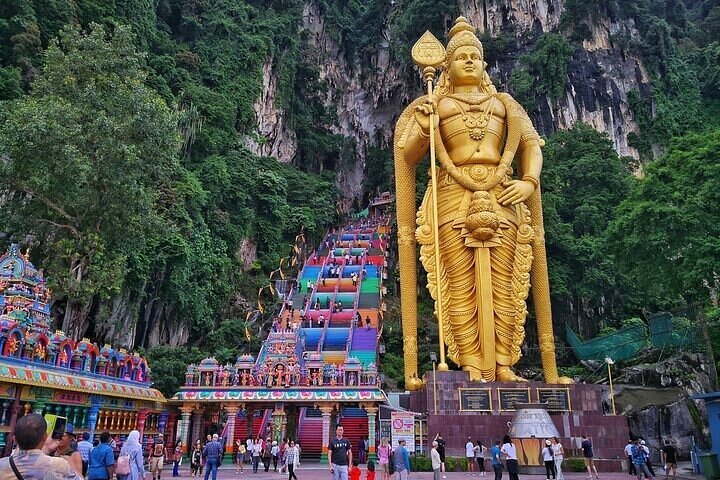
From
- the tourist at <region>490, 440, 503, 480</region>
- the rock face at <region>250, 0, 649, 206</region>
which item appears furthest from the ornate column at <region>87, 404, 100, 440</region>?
the rock face at <region>250, 0, 649, 206</region>

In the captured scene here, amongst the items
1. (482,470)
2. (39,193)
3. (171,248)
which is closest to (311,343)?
(171,248)

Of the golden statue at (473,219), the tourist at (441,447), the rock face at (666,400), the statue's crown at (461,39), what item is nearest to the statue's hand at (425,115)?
the golden statue at (473,219)

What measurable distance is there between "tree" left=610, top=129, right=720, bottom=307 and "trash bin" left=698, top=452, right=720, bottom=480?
10.1 ft

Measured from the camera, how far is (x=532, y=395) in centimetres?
890

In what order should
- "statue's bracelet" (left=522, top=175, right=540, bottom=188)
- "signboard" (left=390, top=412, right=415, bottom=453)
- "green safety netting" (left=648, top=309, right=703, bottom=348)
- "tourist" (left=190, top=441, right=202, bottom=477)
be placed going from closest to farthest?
"signboard" (left=390, top=412, right=415, bottom=453) → "tourist" (left=190, top=441, right=202, bottom=477) → "statue's bracelet" (left=522, top=175, right=540, bottom=188) → "green safety netting" (left=648, top=309, right=703, bottom=348)

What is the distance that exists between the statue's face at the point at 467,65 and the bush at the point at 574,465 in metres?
6.67

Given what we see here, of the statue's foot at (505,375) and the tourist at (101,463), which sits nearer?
the tourist at (101,463)

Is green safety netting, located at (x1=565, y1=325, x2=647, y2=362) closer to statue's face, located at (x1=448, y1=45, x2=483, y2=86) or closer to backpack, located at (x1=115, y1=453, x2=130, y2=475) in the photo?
statue's face, located at (x1=448, y1=45, x2=483, y2=86)

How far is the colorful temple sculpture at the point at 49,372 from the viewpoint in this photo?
7504 mm

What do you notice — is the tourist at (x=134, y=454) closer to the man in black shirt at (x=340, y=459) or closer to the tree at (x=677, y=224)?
the man in black shirt at (x=340, y=459)

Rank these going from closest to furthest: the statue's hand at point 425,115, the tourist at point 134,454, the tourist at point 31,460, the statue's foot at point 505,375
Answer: the tourist at point 31,460, the tourist at point 134,454, the statue's foot at point 505,375, the statue's hand at point 425,115

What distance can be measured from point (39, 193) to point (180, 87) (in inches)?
459

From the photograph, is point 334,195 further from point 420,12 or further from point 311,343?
point 311,343

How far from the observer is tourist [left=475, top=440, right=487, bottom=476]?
7.93 metres
